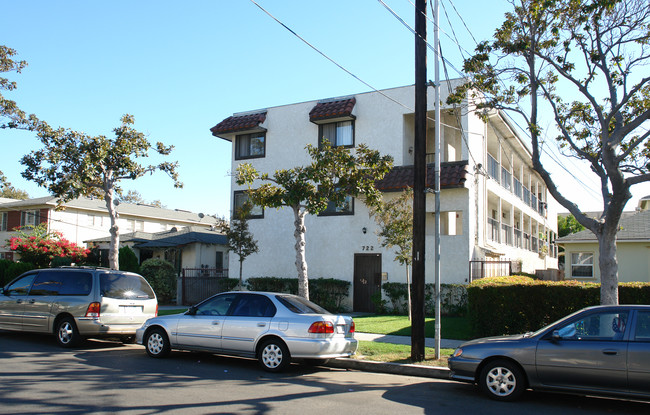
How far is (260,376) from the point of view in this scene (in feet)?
30.5

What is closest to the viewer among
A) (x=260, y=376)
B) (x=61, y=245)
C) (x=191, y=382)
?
(x=191, y=382)

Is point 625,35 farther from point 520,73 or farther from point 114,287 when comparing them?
point 114,287

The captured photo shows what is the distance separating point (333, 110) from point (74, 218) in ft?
79.4

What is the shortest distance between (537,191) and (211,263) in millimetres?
22587

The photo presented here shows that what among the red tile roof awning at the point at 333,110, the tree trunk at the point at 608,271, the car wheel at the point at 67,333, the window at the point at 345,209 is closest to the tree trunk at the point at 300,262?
the car wheel at the point at 67,333

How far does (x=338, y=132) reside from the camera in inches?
909

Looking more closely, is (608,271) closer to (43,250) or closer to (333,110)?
(333,110)

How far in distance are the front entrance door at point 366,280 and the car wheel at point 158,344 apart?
38.3ft

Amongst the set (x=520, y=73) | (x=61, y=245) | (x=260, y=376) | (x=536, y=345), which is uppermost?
(x=520, y=73)

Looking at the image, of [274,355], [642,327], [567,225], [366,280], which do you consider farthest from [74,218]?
[567,225]

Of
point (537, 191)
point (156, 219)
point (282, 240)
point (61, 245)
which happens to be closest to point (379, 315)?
point (282, 240)

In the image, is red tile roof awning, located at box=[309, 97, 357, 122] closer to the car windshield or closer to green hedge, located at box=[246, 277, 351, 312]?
green hedge, located at box=[246, 277, 351, 312]

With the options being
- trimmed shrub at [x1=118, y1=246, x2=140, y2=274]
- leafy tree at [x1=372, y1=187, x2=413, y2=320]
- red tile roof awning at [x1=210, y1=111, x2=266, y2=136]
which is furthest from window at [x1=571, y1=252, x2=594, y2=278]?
trimmed shrub at [x1=118, y1=246, x2=140, y2=274]

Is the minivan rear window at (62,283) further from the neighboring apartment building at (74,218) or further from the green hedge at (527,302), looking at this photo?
the neighboring apartment building at (74,218)
